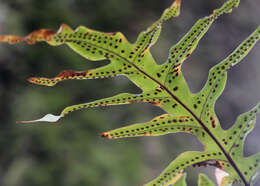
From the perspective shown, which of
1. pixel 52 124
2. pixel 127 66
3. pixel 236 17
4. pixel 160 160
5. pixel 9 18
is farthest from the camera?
pixel 236 17

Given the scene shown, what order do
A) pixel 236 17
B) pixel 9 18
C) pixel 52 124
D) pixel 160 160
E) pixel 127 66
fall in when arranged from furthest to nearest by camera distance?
pixel 236 17 → pixel 160 160 → pixel 9 18 → pixel 52 124 → pixel 127 66

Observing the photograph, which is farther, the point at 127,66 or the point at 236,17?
the point at 236,17

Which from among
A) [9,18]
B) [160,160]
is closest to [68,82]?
[9,18]

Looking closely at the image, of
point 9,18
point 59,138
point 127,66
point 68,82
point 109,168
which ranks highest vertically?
point 9,18

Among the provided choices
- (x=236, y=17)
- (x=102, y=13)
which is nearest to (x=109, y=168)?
(x=102, y=13)

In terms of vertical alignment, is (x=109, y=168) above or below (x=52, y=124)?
below

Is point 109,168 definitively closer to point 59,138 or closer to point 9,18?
point 59,138
